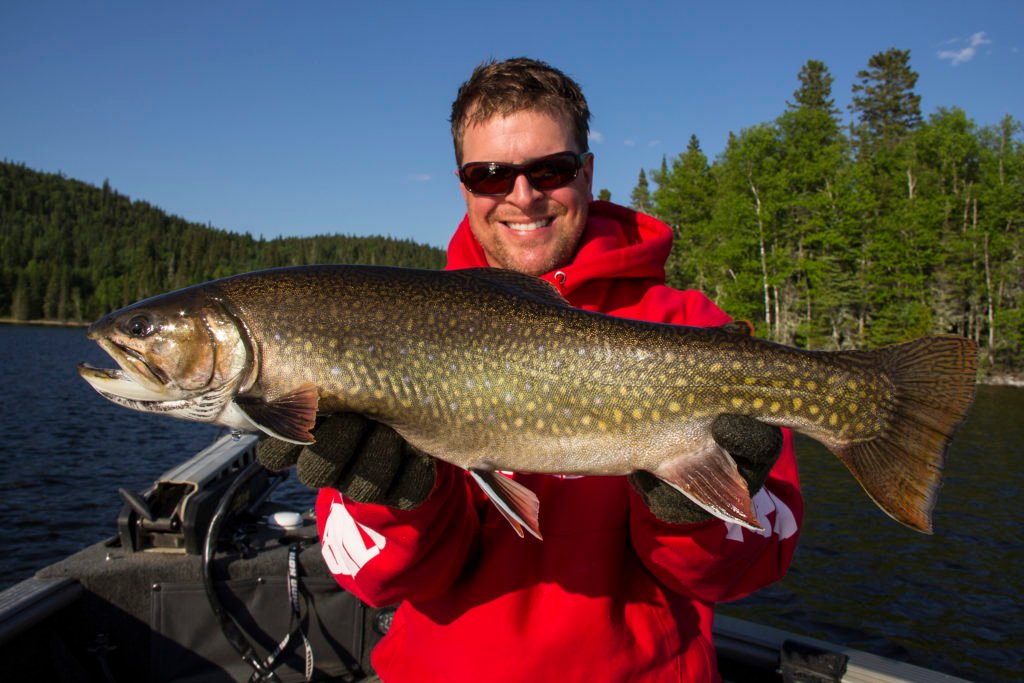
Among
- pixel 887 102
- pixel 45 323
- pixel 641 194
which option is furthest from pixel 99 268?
pixel 887 102

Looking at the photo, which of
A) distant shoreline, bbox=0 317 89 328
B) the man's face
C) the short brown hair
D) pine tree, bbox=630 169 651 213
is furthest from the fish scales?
distant shoreline, bbox=0 317 89 328

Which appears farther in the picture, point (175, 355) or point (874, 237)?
point (874, 237)

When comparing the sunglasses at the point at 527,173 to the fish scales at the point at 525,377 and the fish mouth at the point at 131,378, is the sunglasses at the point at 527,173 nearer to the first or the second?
the fish scales at the point at 525,377

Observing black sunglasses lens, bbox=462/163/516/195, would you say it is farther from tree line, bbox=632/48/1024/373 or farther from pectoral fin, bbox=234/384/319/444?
tree line, bbox=632/48/1024/373

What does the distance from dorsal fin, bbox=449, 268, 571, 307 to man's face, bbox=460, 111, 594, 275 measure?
2.26 feet

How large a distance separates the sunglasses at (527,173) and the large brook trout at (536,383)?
37.4 inches

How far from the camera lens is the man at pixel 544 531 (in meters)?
2.88

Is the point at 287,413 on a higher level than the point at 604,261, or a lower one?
lower

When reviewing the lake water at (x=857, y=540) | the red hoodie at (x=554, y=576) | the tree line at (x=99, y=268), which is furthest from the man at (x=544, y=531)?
the tree line at (x=99, y=268)

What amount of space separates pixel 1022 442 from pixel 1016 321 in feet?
68.5

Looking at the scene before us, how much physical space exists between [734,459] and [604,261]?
129 cm

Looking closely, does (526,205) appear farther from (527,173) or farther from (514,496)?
(514,496)

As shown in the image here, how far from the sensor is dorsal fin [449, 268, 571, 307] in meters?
3.04

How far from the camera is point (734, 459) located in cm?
290
